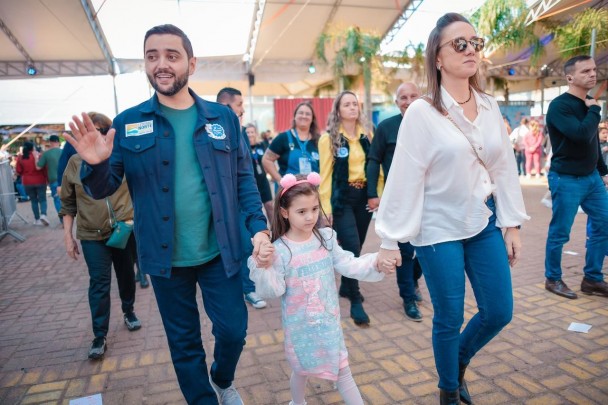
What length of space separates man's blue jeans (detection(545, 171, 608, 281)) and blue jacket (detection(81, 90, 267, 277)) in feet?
11.0

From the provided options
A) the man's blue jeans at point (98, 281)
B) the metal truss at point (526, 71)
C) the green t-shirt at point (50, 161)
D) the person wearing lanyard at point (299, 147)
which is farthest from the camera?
the metal truss at point (526, 71)

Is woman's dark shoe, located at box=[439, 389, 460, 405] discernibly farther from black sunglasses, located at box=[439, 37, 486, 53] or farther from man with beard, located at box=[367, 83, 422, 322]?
black sunglasses, located at box=[439, 37, 486, 53]

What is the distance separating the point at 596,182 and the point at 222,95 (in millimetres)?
3863

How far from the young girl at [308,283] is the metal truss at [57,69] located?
1602cm

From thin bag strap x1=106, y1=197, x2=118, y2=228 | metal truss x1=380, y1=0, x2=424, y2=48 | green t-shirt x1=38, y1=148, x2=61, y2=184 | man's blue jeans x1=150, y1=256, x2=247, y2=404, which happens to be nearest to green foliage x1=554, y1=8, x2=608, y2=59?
metal truss x1=380, y1=0, x2=424, y2=48

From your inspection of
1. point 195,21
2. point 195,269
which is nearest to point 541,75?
point 195,21

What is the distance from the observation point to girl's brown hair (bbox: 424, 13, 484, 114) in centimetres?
233

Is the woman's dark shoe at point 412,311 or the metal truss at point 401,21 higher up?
the metal truss at point 401,21

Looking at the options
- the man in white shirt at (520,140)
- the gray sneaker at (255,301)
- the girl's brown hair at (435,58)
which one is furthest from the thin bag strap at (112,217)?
the man in white shirt at (520,140)

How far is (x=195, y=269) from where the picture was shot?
94.0 inches

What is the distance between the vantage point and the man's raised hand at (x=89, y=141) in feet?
6.26

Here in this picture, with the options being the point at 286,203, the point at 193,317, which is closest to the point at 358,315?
the point at 286,203

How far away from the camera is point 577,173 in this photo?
162 inches

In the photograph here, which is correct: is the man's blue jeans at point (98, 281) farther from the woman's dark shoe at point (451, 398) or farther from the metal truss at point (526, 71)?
the metal truss at point (526, 71)
